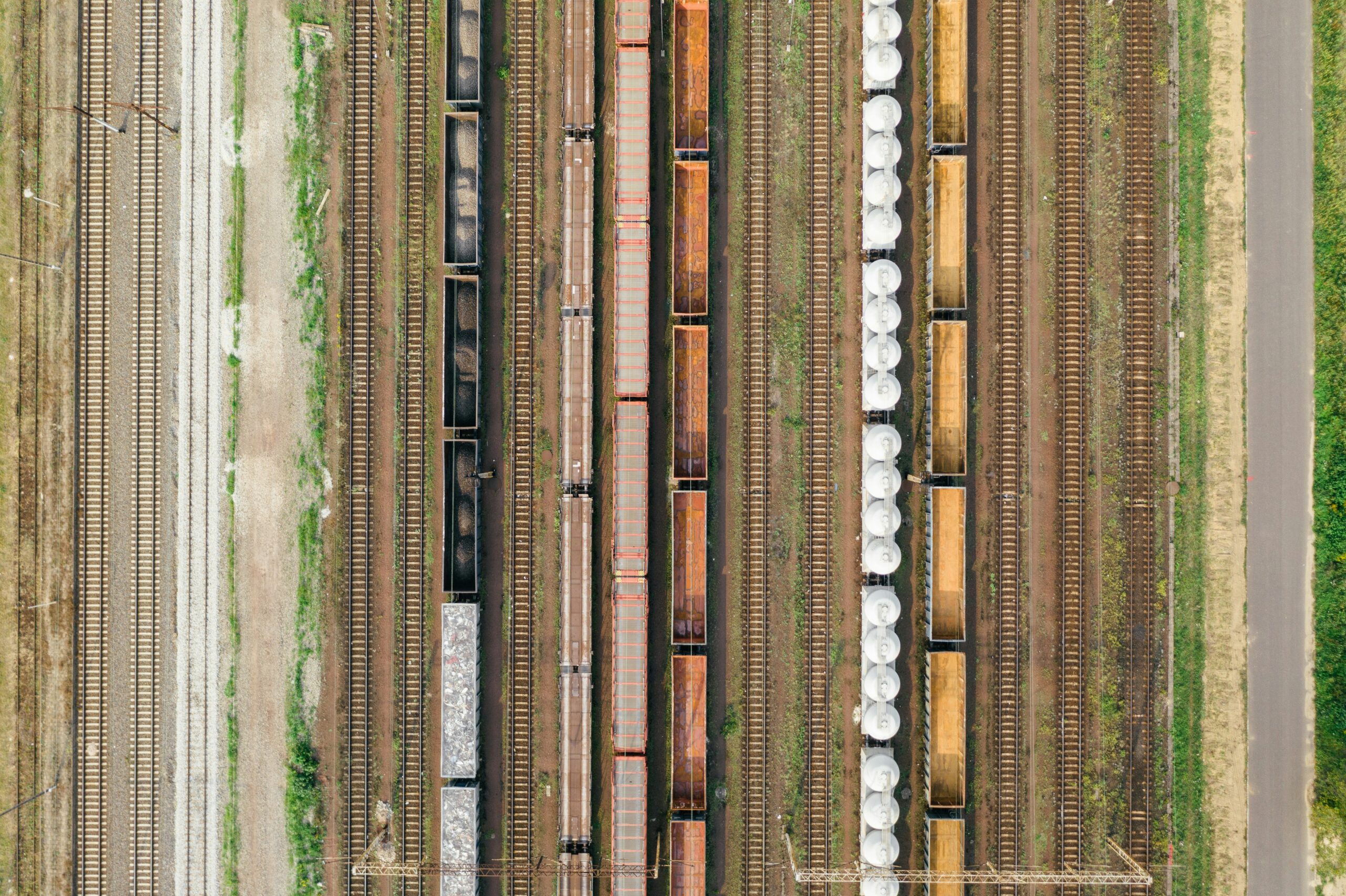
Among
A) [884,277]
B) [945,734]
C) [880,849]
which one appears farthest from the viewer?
[945,734]

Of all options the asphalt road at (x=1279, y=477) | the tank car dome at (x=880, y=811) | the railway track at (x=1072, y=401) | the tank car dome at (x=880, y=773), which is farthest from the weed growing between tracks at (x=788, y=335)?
the asphalt road at (x=1279, y=477)

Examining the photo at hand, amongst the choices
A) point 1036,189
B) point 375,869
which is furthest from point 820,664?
point 1036,189

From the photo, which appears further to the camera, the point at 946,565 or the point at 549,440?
the point at 549,440

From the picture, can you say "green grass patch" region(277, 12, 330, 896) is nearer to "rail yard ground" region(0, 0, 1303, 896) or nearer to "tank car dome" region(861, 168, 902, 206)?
"rail yard ground" region(0, 0, 1303, 896)

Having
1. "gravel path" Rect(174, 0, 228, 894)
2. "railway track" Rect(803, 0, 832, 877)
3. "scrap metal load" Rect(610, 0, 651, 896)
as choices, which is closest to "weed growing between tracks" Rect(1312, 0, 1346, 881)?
"railway track" Rect(803, 0, 832, 877)

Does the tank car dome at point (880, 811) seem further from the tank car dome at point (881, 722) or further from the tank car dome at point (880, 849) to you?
the tank car dome at point (881, 722)

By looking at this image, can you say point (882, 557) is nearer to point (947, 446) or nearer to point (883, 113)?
point (947, 446)

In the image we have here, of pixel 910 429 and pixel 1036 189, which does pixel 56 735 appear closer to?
pixel 910 429

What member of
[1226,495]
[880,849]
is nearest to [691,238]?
[1226,495]
